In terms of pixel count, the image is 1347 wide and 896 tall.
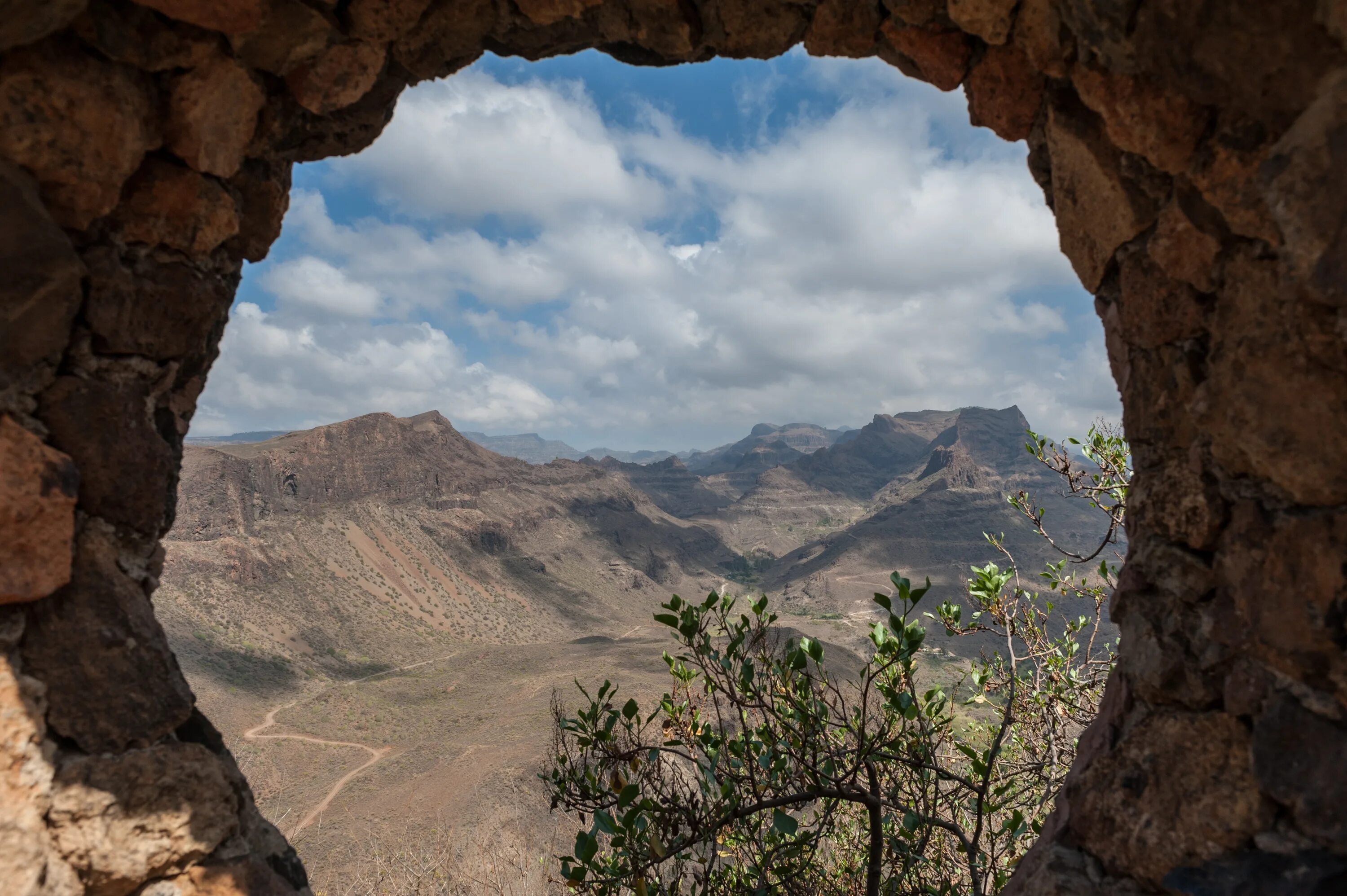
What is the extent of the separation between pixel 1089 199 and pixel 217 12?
11.5 ft

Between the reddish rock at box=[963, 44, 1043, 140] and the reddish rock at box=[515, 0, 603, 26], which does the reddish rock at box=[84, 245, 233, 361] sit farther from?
the reddish rock at box=[963, 44, 1043, 140]

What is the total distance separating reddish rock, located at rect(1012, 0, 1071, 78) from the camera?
2.36 metres

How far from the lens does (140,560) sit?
2793 mm

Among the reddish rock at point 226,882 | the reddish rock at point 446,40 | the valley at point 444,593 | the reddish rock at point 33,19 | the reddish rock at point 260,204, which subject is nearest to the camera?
the reddish rock at point 33,19

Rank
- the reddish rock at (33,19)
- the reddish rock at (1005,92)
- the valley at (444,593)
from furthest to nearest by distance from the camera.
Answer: the valley at (444,593) < the reddish rock at (1005,92) < the reddish rock at (33,19)

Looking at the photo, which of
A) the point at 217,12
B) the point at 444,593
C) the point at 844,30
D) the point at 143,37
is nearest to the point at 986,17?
the point at 844,30

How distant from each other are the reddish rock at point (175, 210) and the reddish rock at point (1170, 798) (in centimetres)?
423

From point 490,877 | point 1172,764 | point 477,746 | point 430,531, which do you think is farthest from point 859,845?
point 430,531

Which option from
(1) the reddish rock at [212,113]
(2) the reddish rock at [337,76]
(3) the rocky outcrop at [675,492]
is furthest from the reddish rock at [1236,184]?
(3) the rocky outcrop at [675,492]

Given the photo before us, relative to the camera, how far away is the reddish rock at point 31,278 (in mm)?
2338

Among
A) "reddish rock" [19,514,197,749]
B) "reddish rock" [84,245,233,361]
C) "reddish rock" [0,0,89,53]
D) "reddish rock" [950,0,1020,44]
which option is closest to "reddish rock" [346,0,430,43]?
"reddish rock" [0,0,89,53]

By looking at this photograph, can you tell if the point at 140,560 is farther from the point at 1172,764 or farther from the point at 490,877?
the point at 490,877

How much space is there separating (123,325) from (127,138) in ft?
2.46

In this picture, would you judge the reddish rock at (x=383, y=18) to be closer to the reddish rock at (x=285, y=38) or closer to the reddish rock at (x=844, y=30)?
the reddish rock at (x=285, y=38)
